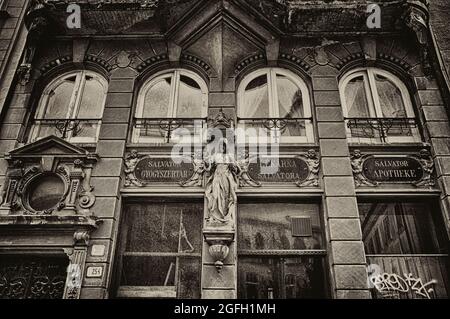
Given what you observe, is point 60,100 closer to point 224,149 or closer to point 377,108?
point 224,149

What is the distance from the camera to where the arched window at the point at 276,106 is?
825 centimetres

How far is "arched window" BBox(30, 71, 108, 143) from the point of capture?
327 inches

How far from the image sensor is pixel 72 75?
9.11m

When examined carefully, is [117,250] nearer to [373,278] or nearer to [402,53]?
[373,278]

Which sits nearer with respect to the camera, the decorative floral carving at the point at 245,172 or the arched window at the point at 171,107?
the decorative floral carving at the point at 245,172

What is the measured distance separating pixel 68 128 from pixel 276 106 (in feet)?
17.2

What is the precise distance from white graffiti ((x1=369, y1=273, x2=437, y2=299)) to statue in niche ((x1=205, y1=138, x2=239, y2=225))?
321cm

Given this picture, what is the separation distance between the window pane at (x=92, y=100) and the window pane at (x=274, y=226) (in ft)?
14.7

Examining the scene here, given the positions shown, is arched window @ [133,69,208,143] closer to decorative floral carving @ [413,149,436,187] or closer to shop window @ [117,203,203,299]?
shop window @ [117,203,203,299]

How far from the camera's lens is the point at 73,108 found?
8562mm

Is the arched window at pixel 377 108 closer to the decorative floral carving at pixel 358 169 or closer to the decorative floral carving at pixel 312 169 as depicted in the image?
the decorative floral carving at pixel 358 169

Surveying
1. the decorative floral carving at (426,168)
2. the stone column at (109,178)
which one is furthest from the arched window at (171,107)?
the decorative floral carving at (426,168)

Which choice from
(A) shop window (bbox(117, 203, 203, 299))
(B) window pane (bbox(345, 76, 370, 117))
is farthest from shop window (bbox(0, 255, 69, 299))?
(B) window pane (bbox(345, 76, 370, 117))
